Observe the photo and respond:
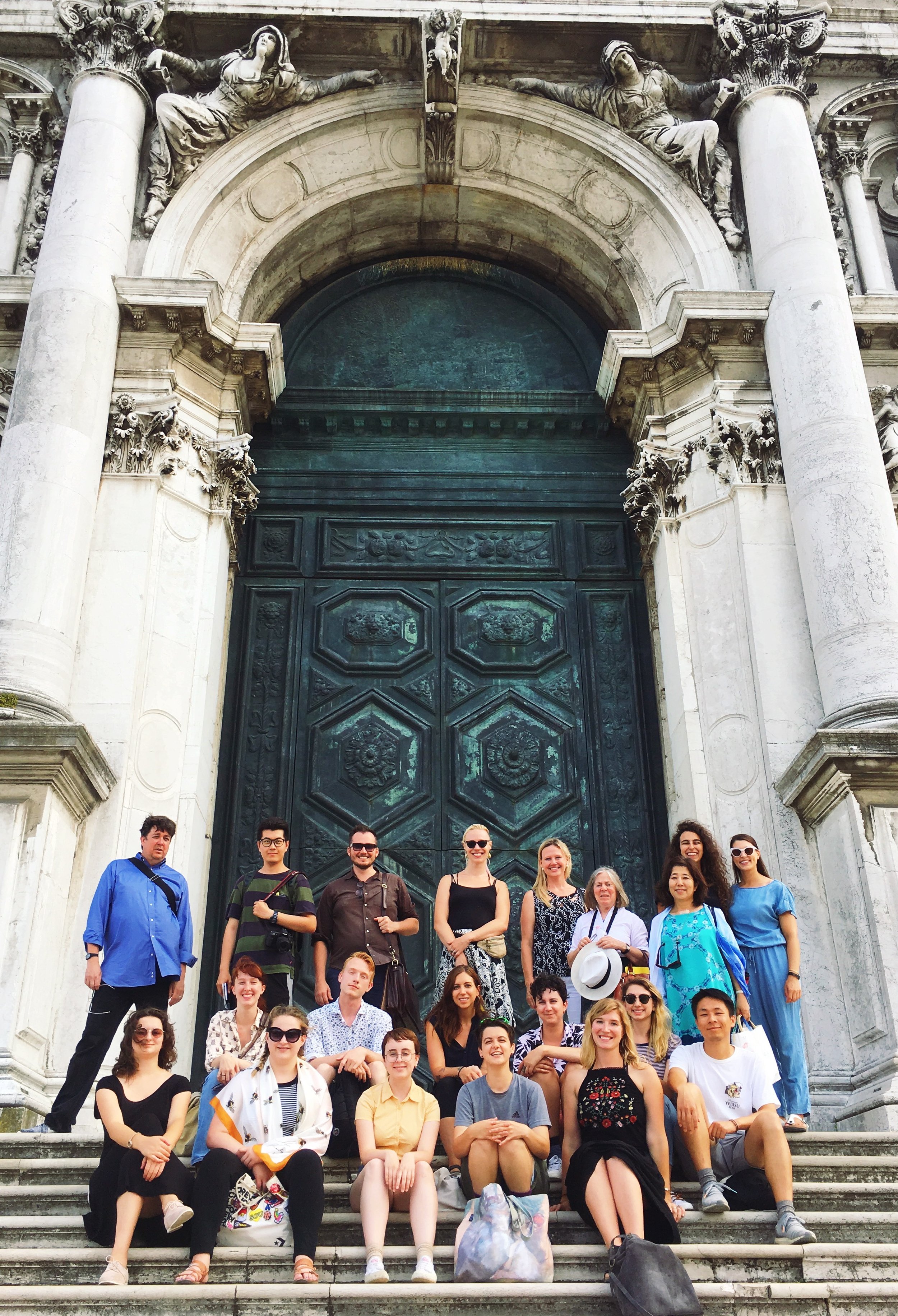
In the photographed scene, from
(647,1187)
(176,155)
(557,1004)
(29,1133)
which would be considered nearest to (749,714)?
(557,1004)

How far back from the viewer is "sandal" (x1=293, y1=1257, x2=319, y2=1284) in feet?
17.9

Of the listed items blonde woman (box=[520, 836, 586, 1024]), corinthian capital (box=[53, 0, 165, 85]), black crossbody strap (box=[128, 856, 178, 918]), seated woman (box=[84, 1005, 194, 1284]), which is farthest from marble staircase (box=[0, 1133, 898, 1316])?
corinthian capital (box=[53, 0, 165, 85])

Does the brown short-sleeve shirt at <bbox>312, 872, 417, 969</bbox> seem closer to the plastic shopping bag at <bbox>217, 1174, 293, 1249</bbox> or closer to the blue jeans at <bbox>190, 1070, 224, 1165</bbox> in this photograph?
the blue jeans at <bbox>190, 1070, 224, 1165</bbox>

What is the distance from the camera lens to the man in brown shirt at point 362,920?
808 cm

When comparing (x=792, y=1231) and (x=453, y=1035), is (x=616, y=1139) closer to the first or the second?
(x=792, y=1231)

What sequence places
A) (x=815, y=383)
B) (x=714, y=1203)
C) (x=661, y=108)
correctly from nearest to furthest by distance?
(x=714, y=1203) < (x=815, y=383) < (x=661, y=108)

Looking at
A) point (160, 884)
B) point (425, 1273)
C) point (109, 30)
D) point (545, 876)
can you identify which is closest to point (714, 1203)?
point (425, 1273)

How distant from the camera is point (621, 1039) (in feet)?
21.4

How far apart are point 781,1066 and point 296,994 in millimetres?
4439

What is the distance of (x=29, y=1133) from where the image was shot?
7.21 meters

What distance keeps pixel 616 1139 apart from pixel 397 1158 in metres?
1.03

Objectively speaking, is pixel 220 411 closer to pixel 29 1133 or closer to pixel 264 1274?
pixel 29 1133

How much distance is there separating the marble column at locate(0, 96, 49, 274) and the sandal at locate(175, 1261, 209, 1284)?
9.95 metres

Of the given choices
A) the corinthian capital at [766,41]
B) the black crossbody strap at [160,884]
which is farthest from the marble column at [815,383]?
the black crossbody strap at [160,884]
